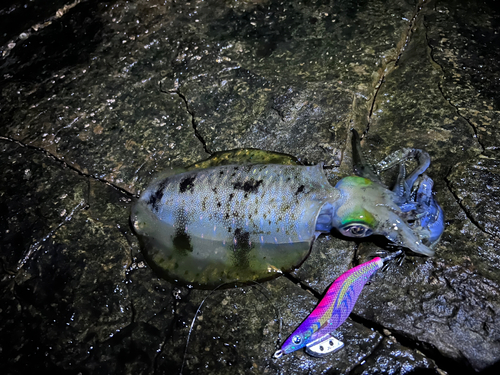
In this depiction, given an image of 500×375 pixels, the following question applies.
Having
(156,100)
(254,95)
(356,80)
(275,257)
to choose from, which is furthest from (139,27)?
(275,257)

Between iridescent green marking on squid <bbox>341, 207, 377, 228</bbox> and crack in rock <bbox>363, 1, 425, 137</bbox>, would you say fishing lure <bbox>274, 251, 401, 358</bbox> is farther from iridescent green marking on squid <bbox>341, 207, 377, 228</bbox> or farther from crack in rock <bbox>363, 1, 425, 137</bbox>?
crack in rock <bbox>363, 1, 425, 137</bbox>

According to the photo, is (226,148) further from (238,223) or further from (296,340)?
(296,340)

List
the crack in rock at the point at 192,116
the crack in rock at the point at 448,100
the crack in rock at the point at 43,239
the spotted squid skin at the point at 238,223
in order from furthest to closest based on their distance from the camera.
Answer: the crack in rock at the point at 192,116
the crack in rock at the point at 448,100
the crack in rock at the point at 43,239
the spotted squid skin at the point at 238,223

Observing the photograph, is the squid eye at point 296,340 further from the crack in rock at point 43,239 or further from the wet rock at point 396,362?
the crack in rock at point 43,239

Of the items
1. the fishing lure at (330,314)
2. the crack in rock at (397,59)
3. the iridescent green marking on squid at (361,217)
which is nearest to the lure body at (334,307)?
the fishing lure at (330,314)

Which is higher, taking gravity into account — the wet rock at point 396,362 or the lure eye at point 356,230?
the lure eye at point 356,230

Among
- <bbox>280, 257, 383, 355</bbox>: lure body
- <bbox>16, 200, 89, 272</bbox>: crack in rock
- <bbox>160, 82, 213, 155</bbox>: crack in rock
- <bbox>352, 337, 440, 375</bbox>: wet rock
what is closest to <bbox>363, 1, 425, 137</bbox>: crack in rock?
<bbox>280, 257, 383, 355</bbox>: lure body
